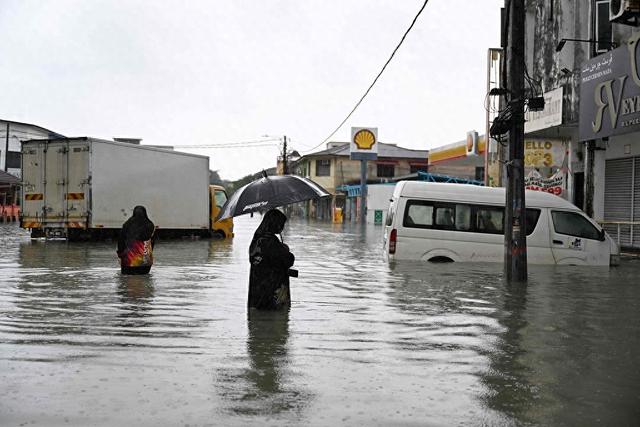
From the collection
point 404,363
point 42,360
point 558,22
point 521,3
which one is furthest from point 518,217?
point 558,22

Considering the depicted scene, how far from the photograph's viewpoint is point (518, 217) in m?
12.9

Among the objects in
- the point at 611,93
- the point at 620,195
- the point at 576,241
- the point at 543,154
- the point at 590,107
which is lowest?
the point at 576,241

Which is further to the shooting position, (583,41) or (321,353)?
(583,41)

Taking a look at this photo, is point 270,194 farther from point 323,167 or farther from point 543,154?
point 323,167

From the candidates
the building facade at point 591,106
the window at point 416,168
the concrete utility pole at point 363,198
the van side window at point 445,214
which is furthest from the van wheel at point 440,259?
the window at point 416,168

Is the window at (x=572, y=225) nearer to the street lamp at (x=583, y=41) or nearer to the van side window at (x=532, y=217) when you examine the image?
the van side window at (x=532, y=217)

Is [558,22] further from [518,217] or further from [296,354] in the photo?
[296,354]

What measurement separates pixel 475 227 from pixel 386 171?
60.8 metres

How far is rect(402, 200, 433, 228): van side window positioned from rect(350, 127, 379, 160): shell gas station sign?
4733 cm

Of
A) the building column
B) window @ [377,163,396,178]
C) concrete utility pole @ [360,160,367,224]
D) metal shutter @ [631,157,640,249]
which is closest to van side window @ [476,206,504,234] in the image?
metal shutter @ [631,157,640,249]

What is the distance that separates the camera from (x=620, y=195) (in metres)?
20.8

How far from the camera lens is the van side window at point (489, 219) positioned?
15.5 m

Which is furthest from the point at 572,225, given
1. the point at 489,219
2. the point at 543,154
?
the point at 543,154

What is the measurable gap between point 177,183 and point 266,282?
1877cm
